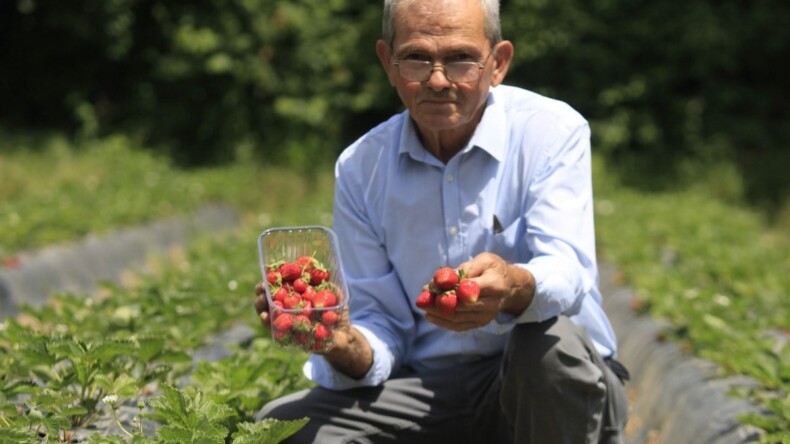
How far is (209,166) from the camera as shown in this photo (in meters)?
14.9

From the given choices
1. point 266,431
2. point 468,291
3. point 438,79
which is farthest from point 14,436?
point 438,79

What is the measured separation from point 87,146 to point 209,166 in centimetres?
160

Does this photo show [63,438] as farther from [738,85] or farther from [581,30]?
[738,85]

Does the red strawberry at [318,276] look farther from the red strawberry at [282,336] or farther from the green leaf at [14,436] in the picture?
the green leaf at [14,436]

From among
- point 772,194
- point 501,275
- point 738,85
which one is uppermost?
point 501,275

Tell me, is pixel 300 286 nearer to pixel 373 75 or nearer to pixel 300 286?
pixel 300 286

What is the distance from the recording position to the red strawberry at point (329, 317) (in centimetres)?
293

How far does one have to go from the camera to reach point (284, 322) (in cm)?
285

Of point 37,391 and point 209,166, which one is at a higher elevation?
point 37,391

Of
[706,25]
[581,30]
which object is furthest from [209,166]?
[706,25]

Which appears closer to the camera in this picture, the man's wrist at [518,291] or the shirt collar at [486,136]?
the man's wrist at [518,291]

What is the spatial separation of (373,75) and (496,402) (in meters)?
11.5

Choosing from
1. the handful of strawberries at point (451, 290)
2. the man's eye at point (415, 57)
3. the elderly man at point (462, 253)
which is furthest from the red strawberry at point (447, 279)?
the man's eye at point (415, 57)

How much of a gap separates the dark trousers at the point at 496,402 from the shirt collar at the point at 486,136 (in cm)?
57
